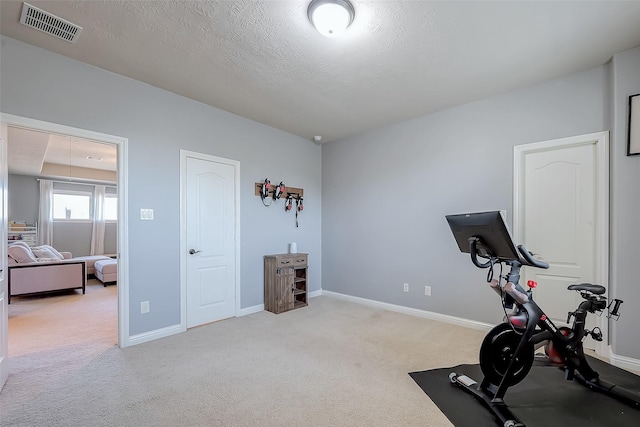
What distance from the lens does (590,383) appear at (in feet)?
7.08

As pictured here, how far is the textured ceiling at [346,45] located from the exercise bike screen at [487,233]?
4.68 ft

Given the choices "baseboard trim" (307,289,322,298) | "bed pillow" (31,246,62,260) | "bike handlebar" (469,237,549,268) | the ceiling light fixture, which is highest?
the ceiling light fixture

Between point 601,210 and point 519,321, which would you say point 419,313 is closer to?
point 519,321

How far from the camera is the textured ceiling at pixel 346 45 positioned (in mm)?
2000

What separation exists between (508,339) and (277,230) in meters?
3.20

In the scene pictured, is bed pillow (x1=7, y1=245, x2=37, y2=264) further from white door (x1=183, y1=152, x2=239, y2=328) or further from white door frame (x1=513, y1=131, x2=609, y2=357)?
white door frame (x1=513, y1=131, x2=609, y2=357)

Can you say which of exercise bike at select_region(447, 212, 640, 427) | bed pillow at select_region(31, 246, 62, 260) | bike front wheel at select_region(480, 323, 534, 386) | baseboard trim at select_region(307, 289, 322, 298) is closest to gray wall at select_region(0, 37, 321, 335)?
baseboard trim at select_region(307, 289, 322, 298)

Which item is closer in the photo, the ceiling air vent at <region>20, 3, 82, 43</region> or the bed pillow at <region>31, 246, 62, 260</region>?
the ceiling air vent at <region>20, 3, 82, 43</region>

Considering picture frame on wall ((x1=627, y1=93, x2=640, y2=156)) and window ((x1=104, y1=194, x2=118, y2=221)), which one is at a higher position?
picture frame on wall ((x1=627, y1=93, x2=640, y2=156))

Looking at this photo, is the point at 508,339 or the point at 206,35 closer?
the point at 508,339

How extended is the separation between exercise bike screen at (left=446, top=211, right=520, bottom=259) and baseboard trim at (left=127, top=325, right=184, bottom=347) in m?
3.10

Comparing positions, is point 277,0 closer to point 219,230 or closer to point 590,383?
point 219,230

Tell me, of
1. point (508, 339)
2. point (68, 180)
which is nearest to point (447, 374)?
point (508, 339)

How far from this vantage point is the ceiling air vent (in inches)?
80.6
